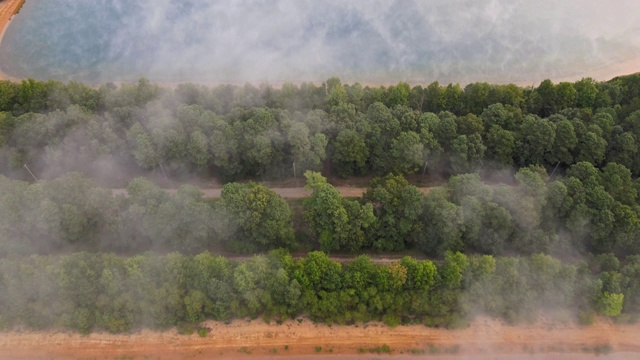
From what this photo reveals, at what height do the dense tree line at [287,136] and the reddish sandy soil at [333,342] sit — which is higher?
the dense tree line at [287,136]

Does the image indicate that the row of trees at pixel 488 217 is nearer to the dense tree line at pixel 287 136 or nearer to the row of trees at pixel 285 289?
the row of trees at pixel 285 289

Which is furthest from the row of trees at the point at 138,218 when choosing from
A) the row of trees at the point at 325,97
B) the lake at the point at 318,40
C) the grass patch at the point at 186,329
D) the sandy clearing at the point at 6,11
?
the sandy clearing at the point at 6,11

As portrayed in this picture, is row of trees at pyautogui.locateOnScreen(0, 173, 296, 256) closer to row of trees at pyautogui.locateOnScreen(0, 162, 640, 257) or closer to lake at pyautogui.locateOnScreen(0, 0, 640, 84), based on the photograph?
row of trees at pyautogui.locateOnScreen(0, 162, 640, 257)

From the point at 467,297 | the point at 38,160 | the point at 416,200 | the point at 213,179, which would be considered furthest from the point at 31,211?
the point at 467,297

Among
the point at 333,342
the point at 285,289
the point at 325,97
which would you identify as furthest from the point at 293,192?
the point at 333,342

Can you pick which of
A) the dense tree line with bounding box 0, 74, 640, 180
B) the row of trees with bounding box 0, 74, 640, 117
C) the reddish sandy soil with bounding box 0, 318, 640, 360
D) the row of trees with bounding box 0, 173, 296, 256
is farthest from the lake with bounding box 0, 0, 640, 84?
the reddish sandy soil with bounding box 0, 318, 640, 360

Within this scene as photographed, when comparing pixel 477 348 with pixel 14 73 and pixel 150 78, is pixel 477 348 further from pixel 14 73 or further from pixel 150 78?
pixel 14 73
